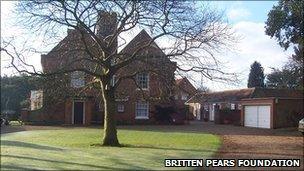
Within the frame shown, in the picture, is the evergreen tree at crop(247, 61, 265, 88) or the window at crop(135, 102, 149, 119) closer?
the window at crop(135, 102, 149, 119)

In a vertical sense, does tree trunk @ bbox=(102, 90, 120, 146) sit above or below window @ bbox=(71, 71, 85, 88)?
below

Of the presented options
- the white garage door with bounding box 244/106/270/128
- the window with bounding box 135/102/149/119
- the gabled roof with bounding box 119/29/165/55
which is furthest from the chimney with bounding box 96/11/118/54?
the window with bounding box 135/102/149/119

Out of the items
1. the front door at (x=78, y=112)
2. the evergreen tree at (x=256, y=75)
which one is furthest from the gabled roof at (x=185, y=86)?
the evergreen tree at (x=256, y=75)

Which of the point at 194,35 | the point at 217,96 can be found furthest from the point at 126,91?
the point at 217,96

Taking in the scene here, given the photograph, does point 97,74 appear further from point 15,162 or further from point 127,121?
point 127,121

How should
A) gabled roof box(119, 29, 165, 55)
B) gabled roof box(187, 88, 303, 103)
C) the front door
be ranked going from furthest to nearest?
gabled roof box(187, 88, 303, 103)
the front door
gabled roof box(119, 29, 165, 55)

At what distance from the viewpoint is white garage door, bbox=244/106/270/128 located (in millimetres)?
48469

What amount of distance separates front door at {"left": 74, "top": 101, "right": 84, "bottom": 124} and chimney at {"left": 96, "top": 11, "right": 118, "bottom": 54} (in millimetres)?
23698

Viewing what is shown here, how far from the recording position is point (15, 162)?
14.2 metres

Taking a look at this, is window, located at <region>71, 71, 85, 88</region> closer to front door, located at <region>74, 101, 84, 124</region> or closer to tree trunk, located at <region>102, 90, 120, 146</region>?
tree trunk, located at <region>102, 90, 120, 146</region>

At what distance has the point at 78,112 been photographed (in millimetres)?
49688

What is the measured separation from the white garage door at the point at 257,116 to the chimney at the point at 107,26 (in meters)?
25.8

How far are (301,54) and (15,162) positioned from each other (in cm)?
3458

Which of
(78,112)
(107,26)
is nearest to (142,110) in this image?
(78,112)
